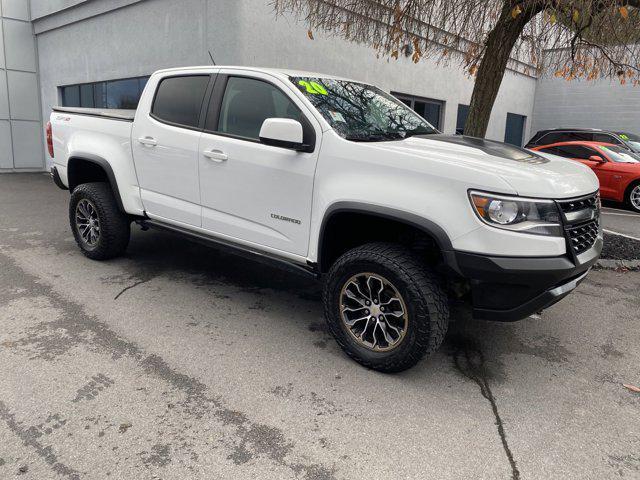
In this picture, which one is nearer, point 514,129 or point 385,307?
point 385,307

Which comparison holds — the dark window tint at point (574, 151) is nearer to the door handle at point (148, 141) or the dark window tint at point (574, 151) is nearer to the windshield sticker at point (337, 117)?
the windshield sticker at point (337, 117)

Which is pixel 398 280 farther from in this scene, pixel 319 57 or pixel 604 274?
pixel 319 57

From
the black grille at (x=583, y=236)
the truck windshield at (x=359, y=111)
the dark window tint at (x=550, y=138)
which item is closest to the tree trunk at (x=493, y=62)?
the truck windshield at (x=359, y=111)

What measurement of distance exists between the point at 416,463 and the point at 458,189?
1.46 metres

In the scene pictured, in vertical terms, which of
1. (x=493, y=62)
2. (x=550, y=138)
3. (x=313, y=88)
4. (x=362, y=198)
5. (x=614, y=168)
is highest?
(x=493, y=62)

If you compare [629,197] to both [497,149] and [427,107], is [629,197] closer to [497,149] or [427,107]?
[427,107]

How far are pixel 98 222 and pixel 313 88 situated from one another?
2.76m

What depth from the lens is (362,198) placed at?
10.4 feet

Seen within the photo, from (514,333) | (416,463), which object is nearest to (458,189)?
(416,463)

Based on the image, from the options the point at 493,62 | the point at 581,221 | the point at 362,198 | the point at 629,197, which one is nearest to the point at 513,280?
the point at 581,221

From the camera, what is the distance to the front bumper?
277 centimetres

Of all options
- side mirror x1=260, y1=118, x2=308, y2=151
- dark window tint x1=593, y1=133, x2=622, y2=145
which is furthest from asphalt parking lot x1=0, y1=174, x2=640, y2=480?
dark window tint x1=593, y1=133, x2=622, y2=145

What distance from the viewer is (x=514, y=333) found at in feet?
13.2

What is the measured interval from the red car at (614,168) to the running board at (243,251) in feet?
29.1
